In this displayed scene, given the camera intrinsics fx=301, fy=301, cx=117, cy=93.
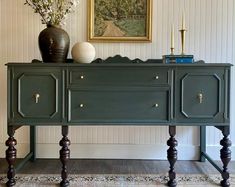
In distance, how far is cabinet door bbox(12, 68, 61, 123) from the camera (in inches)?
85.1

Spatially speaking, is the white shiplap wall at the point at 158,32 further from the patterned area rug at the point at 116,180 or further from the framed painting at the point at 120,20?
the patterned area rug at the point at 116,180

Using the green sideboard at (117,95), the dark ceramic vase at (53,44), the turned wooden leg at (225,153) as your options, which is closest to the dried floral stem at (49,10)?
the dark ceramic vase at (53,44)

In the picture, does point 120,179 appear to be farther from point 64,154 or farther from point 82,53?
point 82,53

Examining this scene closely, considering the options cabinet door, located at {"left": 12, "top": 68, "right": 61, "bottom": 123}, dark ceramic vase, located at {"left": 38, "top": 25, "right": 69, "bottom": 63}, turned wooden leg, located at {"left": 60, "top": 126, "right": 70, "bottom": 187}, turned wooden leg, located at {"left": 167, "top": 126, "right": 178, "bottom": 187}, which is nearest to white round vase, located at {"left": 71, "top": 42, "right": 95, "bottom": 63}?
dark ceramic vase, located at {"left": 38, "top": 25, "right": 69, "bottom": 63}

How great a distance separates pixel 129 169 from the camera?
8.66 feet

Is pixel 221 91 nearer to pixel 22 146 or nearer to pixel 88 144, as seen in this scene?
pixel 88 144

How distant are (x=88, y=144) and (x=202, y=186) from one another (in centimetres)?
114

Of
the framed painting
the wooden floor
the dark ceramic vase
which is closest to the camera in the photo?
the dark ceramic vase

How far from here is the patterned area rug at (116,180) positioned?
2.29 meters

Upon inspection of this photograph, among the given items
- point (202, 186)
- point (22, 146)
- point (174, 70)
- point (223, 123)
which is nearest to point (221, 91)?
point (223, 123)

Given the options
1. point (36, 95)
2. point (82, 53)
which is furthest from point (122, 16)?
point (36, 95)

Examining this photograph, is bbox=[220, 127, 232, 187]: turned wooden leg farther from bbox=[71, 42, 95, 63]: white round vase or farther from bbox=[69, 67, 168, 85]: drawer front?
bbox=[71, 42, 95, 63]: white round vase

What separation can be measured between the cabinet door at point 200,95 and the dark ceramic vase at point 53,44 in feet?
2.93

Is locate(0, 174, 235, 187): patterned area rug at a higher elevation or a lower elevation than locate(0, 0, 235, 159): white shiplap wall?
lower
